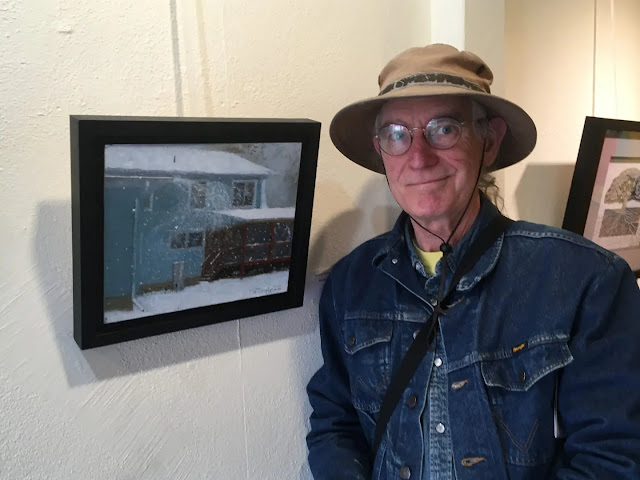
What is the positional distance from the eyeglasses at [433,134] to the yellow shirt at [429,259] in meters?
0.20

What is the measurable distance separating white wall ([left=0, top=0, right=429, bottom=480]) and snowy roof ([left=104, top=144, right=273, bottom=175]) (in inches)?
3.5

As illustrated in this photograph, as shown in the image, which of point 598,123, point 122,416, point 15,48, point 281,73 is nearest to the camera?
point 15,48

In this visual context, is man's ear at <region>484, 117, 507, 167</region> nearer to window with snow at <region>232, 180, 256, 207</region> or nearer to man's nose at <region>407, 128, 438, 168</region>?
man's nose at <region>407, 128, 438, 168</region>

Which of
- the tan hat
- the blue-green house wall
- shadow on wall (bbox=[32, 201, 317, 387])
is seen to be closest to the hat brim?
the tan hat

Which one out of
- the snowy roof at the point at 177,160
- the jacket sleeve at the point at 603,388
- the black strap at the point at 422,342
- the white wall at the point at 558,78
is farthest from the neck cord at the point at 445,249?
the white wall at the point at 558,78

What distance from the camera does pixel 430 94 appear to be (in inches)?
32.8

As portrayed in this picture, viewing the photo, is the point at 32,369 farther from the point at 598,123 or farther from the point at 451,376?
the point at 598,123

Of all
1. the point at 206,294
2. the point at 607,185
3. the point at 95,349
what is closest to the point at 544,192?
the point at 607,185

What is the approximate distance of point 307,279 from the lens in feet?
3.49

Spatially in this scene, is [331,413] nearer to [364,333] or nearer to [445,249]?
[364,333]

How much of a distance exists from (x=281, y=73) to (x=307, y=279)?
389 mm

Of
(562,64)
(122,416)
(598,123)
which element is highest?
(562,64)

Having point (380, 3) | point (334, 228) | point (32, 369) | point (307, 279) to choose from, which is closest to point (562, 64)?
point (380, 3)

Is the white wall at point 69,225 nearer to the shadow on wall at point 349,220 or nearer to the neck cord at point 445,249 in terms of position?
the shadow on wall at point 349,220
